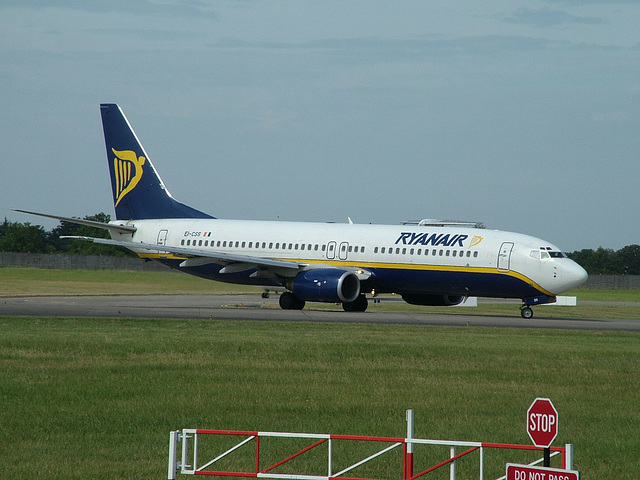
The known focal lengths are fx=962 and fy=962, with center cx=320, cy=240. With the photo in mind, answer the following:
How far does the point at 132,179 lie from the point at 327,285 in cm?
1427

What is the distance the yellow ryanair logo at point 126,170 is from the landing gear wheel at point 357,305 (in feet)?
42.8

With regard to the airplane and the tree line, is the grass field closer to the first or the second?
the airplane

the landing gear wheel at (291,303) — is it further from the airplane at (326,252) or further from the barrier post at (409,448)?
the barrier post at (409,448)

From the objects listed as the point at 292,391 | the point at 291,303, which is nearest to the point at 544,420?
the point at 292,391

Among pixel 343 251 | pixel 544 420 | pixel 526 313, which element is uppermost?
pixel 343 251

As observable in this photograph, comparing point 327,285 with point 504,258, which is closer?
point 504,258

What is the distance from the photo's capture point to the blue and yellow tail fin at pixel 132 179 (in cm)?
4556

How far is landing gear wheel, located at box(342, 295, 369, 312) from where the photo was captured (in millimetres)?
39156

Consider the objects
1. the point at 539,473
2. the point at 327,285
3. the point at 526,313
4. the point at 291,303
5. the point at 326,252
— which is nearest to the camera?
the point at 539,473

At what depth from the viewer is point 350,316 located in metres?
35.3

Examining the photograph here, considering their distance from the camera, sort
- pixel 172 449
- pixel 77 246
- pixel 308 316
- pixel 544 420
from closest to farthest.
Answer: pixel 544 420
pixel 172 449
pixel 308 316
pixel 77 246

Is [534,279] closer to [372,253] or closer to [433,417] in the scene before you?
[372,253]

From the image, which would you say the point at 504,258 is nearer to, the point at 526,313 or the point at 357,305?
the point at 526,313

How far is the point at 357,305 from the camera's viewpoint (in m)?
39.2
